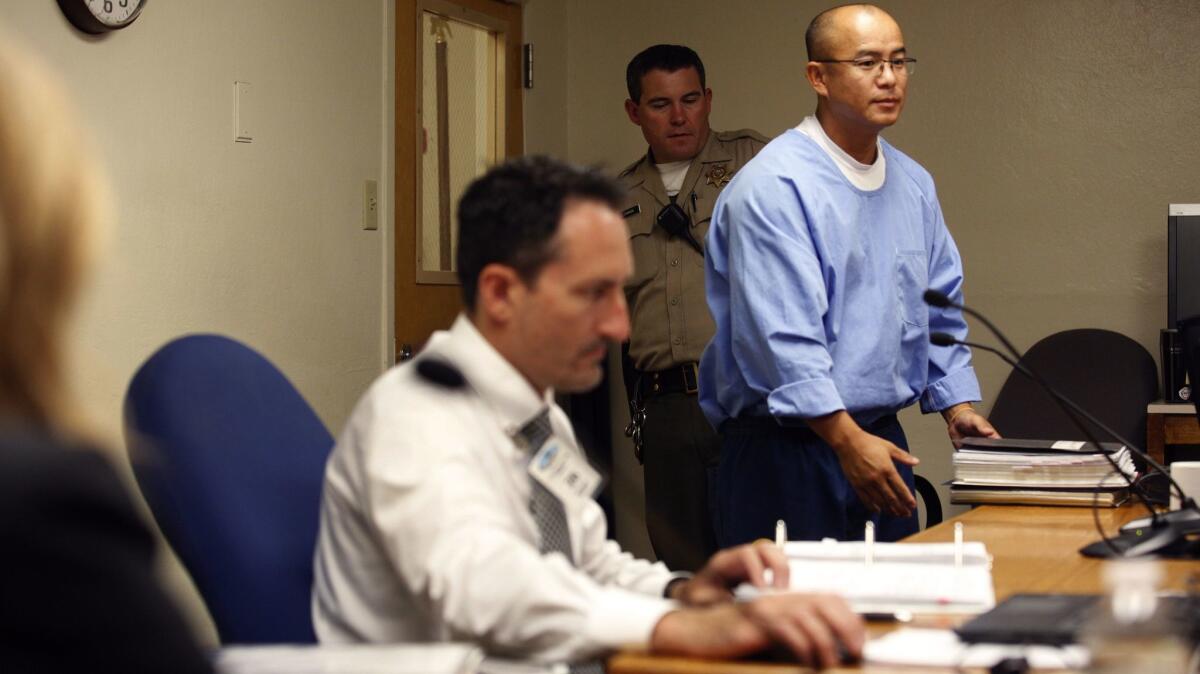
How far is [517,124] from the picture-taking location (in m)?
4.93

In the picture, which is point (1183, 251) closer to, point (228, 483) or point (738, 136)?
point (738, 136)

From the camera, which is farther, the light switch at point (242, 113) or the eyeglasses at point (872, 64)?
the light switch at point (242, 113)

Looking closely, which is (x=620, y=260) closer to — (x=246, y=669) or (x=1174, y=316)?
(x=246, y=669)

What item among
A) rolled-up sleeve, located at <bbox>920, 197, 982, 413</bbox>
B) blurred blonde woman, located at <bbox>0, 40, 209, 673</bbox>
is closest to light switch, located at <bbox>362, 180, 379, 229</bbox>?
rolled-up sleeve, located at <bbox>920, 197, 982, 413</bbox>

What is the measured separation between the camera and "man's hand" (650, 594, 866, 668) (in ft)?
4.28

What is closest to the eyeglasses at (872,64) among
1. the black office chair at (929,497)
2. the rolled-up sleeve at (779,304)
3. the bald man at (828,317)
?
the bald man at (828,317)

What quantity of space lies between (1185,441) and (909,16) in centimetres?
174

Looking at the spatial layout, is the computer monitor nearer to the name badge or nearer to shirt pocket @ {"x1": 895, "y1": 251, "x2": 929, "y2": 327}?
shirt pocket @ {"x1": 895, "y1": 251, "x2": 929, "y2": 327}

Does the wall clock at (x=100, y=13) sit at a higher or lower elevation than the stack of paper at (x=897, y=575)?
higher

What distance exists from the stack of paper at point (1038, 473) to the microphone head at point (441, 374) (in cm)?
146

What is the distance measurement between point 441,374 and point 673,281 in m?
2.89

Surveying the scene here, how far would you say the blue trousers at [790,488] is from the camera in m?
2.77

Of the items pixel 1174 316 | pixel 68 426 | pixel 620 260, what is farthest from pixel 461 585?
pixel 1174 316

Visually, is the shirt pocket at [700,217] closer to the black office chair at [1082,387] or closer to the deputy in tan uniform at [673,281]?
the deputy in tan uniform at [673,281]
